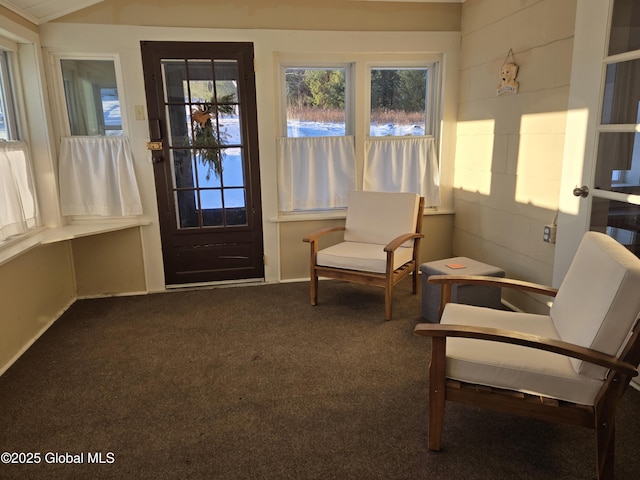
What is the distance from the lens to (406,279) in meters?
4.08

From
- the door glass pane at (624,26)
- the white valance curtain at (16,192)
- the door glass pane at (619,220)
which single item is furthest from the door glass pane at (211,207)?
the door glass pane at (624,26)

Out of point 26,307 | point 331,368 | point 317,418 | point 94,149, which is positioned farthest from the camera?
point 94,149

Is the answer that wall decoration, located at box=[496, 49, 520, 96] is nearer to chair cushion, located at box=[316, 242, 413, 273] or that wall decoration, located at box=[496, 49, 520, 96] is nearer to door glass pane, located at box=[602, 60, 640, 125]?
door glass pane, located at box=[602, 60, 640, 125]

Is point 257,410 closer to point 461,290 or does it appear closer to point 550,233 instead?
point 461,290

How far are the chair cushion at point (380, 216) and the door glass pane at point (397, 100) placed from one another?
0.68m

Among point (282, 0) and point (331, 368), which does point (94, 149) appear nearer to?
point (282, 0)

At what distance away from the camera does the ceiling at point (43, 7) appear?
116 inches

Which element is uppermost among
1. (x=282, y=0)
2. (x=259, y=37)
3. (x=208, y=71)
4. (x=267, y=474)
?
(x=282, y=0)

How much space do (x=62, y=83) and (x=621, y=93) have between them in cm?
374

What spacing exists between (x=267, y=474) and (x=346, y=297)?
1.97 meters

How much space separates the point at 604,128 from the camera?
2381 mm

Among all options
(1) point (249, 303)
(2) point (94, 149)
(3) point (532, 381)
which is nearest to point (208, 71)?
(2) point (94, 149)

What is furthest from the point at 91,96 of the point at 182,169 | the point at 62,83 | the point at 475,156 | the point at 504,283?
the point at 504,283

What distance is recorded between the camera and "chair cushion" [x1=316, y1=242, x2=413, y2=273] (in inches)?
128
